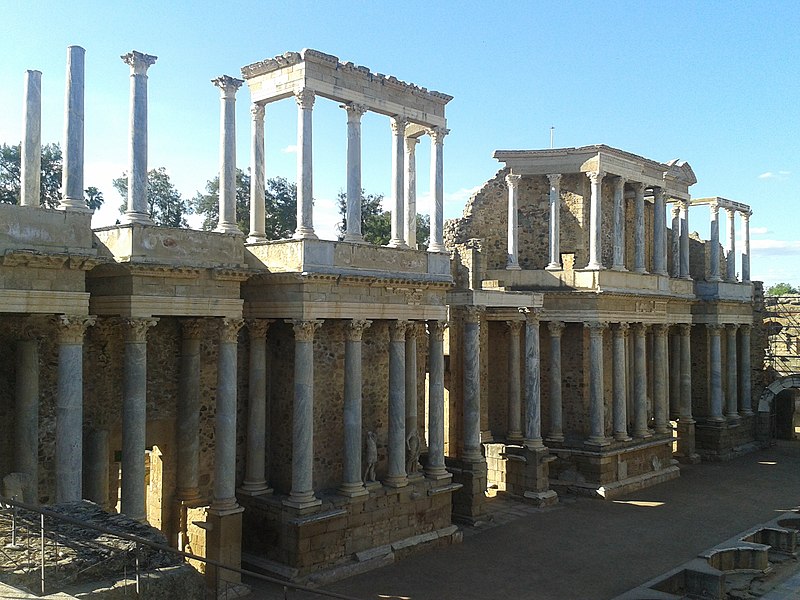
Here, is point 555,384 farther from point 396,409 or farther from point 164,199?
point 164,199

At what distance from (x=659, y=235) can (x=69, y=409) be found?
2191 cm

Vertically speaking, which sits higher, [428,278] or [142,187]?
[142,187]

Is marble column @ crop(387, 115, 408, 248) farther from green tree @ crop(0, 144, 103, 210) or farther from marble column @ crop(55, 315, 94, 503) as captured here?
green tree @ crop(0, 144, 103, 210)

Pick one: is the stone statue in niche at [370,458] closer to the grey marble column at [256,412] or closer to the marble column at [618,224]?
the grey marble column at [256,412]

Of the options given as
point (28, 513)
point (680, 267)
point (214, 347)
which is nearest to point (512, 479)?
point (214, 347)

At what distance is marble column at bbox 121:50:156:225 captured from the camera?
46.4 feet

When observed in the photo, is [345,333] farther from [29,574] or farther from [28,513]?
[29,574]

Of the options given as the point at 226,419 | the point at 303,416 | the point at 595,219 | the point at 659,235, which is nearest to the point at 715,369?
the point at 659,235

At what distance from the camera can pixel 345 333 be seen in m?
17.0

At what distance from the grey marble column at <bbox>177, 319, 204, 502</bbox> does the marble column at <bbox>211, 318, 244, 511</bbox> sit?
1144 millimetres

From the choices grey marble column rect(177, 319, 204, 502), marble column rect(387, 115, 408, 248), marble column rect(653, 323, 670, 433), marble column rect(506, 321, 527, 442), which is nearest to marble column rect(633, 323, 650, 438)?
marble column rect(653, 323, 670, 433)

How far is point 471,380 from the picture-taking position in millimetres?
21125

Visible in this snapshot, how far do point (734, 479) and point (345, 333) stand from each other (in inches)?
668

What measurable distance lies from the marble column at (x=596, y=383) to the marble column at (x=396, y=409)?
8918 mm
